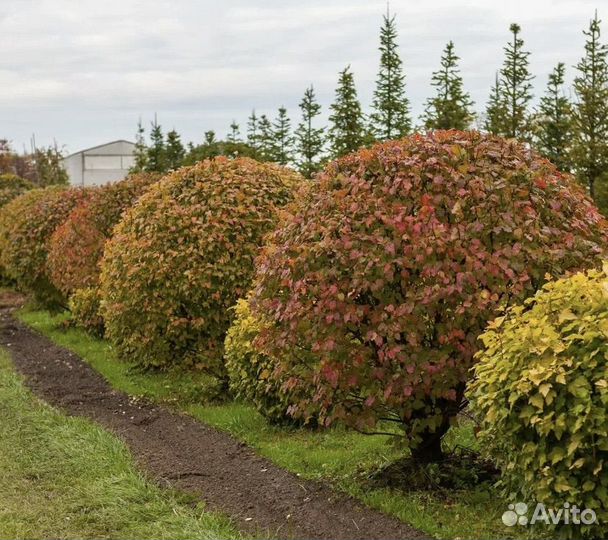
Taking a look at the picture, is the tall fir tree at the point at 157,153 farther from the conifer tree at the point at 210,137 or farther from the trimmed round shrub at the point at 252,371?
the trimmed round shrub at the point at 252,371

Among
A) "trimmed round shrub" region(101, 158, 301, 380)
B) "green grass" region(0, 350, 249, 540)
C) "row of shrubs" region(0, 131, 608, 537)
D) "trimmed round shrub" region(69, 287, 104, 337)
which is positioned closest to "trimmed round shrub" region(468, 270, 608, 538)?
"row of shrubs" region(0, 131, 608, 537)

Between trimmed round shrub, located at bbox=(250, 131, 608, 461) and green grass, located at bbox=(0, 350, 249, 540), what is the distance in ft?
3.48

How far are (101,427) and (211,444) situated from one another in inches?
47.4

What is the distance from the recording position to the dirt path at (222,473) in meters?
5.43

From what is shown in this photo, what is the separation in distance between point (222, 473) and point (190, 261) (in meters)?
2.82

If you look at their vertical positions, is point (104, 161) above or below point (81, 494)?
above

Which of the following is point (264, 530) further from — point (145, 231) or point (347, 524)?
point (145, 231)

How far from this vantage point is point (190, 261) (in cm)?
904

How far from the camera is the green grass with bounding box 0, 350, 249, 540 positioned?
5.46 metres

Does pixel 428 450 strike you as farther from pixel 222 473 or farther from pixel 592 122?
pixel 592 122

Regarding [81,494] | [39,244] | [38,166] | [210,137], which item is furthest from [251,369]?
[38,166]

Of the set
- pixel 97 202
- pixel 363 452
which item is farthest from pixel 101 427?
pixel 97 202

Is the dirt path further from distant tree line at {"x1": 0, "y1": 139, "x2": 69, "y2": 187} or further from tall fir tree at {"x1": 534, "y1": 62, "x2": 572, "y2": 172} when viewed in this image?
distant tree line at {"x1": 0, "y1": 139, "x2": 69, "y2": 187}

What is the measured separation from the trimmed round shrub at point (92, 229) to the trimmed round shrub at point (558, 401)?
9115 mm
